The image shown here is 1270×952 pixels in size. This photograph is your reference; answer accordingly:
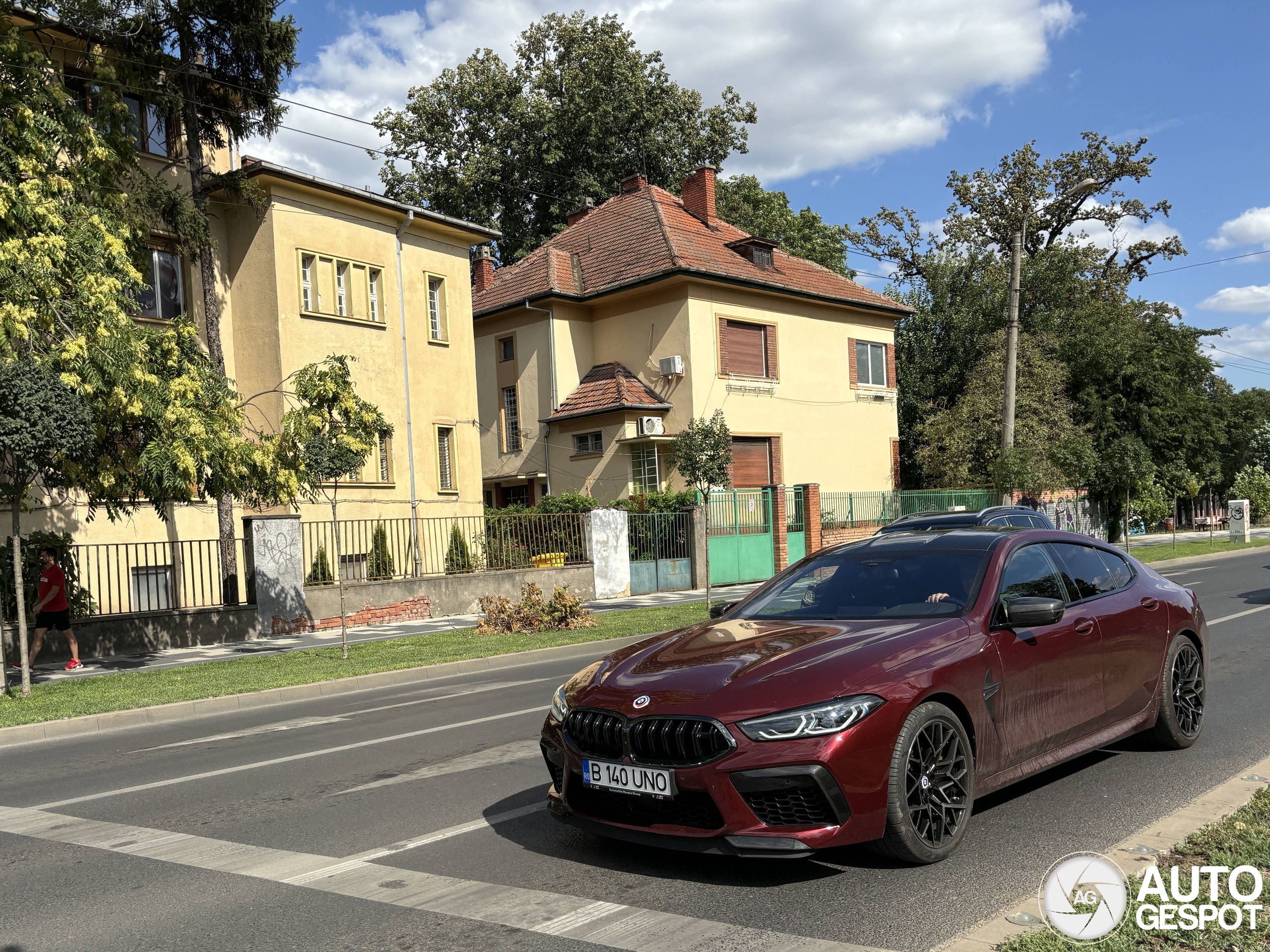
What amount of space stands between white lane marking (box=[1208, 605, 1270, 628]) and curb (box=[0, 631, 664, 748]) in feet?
24.4

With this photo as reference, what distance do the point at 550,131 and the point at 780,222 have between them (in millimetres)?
10746

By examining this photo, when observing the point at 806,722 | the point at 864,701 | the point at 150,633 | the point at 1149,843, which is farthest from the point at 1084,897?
the point at 150,633

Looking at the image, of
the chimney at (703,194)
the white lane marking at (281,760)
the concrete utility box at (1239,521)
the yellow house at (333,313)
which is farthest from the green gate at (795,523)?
the white lane marking at (281,760)

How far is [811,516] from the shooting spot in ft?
97.6

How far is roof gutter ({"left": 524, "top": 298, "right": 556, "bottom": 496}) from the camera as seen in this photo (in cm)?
3262

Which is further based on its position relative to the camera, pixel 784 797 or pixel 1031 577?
pixel 1031 577

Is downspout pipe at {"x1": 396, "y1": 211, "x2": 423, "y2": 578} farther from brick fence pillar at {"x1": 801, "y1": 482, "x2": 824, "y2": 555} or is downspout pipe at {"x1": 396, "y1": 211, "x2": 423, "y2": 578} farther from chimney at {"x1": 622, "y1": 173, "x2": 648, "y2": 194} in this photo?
chimney at {"x1": 622, "y1": 173, "x2": 648, "y2": 194}

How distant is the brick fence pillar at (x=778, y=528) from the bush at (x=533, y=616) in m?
11.1

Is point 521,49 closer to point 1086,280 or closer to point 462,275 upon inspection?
point 462,275

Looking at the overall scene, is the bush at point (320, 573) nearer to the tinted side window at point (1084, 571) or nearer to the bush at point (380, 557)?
the bush at point (380, 557)

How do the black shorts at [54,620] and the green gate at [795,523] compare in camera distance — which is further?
the green gate at [795,523]

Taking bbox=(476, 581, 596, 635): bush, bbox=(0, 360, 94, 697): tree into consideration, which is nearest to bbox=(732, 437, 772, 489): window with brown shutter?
bbox=(476, 581, 596, 635): bush

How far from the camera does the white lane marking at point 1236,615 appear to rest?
1370 centimetres

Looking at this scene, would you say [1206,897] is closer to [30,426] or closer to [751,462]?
[30,426]
